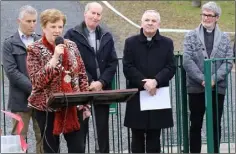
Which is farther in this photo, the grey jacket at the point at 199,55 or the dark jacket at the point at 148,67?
the grey jacket at the point at 199,55

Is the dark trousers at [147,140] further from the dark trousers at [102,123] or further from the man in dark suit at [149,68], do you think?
the dark trousers at [102,123]

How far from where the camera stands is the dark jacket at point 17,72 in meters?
7.60

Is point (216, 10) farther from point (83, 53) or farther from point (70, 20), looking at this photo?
point (70, 20)

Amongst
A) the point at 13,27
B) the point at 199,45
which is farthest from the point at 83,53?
the point at 13,27

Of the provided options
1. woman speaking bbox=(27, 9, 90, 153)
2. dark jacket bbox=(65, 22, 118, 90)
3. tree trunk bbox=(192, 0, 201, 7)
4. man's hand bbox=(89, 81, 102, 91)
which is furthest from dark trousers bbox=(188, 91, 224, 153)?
tree trunk bbox=(192, 0, 201, 7)

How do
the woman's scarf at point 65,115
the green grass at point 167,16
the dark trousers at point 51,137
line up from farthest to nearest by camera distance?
the green grass at point 167,16
the dark trousers at point 51,137
the woman's scarf at point 65,115

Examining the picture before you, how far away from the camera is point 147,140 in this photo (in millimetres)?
7812

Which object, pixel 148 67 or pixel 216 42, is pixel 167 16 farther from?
pixel 148 67

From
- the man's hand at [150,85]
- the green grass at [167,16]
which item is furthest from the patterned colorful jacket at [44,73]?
the green grass at [167,16]

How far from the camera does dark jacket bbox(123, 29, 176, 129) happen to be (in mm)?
7641

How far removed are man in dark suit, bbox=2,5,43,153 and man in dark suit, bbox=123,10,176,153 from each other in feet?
3.64

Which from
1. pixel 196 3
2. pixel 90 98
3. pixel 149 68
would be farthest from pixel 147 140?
pixel 196 3

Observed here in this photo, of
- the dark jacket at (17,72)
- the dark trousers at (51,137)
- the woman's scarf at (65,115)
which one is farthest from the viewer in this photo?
the dark jacket at (17,72)

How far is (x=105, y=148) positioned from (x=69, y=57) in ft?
4.79
